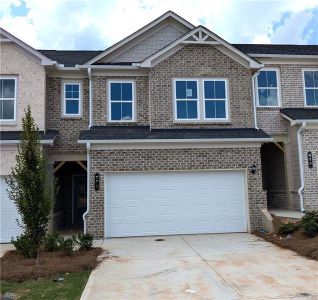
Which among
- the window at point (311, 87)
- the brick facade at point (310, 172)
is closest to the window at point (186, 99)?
the brick facade at point (310, 172)

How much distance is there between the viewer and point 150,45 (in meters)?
17.8

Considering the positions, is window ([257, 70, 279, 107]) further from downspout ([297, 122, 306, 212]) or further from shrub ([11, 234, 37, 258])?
shrub ([11, 234, 37, 258])

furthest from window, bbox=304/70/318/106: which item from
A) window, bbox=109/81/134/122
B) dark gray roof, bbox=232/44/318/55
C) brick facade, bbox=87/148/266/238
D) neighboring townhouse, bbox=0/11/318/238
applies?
window, bbox=109/81/134/122

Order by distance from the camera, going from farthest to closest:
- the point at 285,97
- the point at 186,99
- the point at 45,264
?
the point at 285,97 → the point at 186,99 → the point at 45,264

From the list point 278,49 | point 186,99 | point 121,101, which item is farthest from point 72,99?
point 278,49

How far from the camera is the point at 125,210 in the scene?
14438 millimetres

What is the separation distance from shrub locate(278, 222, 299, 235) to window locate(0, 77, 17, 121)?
10.7 meters

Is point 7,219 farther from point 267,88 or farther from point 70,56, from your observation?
point 267,88

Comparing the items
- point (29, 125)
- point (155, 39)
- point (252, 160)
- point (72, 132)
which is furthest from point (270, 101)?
point (29, 125)

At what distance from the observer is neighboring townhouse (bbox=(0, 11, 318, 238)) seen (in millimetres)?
14500

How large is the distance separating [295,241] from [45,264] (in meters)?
7.26

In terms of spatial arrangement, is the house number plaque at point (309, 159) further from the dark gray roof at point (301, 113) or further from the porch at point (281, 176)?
the dark gray roof at point (301, 113)

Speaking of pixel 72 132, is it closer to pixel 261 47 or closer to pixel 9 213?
pixel 9 213

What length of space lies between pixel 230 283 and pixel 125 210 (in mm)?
7050
